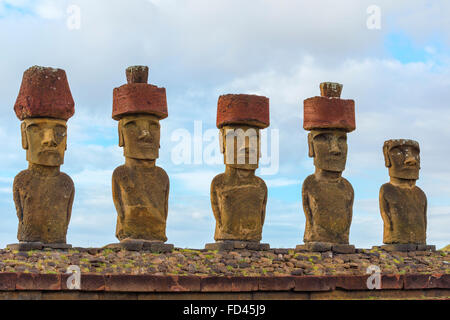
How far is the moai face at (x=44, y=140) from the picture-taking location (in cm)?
1469

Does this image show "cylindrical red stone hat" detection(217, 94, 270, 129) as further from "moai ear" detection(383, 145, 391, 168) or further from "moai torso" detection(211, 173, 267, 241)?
"moai ear" detection(383, 145, 391, 168)

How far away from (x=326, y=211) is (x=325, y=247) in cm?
71

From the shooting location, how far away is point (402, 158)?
57.2 ft

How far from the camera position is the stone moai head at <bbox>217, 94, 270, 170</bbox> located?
16016 mm

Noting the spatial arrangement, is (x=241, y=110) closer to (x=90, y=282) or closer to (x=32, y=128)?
(x=32, y=128)

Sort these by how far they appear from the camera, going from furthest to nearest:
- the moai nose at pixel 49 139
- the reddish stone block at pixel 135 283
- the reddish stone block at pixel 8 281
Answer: the moai nose at pixel 49 139 < the reddish stone block at pixel 135 283 < the reddish stone block at pixel 8 281

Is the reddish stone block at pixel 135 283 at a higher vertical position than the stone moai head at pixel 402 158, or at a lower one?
lower

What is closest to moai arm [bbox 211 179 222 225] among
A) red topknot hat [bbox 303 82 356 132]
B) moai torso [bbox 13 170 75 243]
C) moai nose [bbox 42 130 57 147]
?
red topknot hat [bbox 303 82 356 132]

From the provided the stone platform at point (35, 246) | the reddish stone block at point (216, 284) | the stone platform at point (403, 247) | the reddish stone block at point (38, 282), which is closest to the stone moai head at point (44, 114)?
the stone platform at point (35, 246)

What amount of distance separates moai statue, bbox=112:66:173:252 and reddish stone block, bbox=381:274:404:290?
374 cm

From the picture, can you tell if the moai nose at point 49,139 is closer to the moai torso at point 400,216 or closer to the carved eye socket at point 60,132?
the carved eye socket at point 60,132

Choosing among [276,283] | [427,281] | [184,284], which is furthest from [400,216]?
[184,284]
